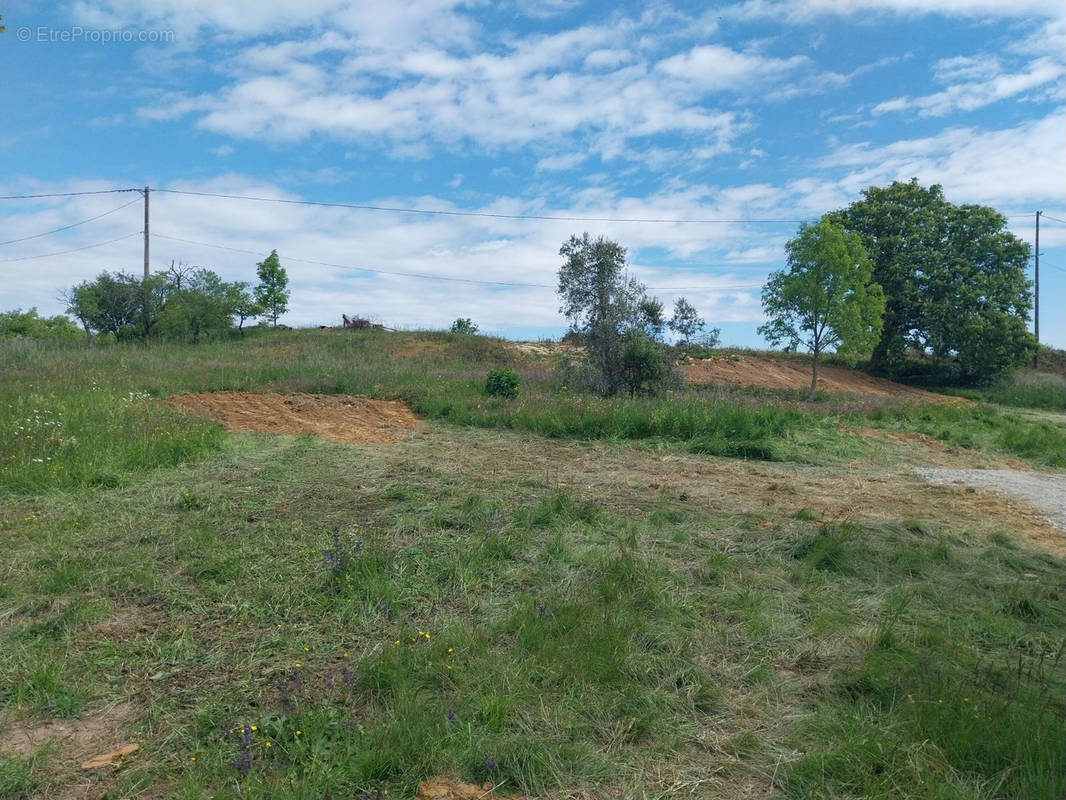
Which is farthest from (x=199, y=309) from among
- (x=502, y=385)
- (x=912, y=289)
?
(x=912, y=289)

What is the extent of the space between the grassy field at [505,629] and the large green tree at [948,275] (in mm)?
23072

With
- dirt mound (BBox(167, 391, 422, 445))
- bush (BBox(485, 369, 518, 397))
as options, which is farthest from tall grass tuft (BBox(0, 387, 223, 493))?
bush (BBox(485, 369, 518, 397))

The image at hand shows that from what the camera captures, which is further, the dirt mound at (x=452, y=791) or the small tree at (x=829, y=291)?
the small tree at (x=829, y=291)

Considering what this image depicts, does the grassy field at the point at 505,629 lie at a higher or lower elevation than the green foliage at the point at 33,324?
lower

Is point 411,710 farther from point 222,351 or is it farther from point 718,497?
point 222,351

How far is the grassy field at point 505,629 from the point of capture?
286 cm

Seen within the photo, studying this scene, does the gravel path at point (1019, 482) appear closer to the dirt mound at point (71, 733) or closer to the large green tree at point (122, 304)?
the dirt mound at point (71, 733)

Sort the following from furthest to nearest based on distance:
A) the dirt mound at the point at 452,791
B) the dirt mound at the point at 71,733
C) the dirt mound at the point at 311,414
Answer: the dirt mound at the point at 311,414
the dirt mound at the point at 71,733
the dirt mound at the point at 452,791

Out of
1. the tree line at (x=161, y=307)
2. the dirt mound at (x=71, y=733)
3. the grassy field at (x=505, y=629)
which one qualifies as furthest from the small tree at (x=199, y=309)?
the dirt mound at (x=71, y=733)

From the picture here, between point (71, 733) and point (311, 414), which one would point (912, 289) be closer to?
point (311, 414)

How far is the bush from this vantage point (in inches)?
581

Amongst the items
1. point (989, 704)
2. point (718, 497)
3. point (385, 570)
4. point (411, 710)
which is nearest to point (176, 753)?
Answer: point (411, 710)

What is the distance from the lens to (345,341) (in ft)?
89.9

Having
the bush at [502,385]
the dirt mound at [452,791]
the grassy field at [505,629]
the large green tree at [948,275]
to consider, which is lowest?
the dirt mound at [452,791]
